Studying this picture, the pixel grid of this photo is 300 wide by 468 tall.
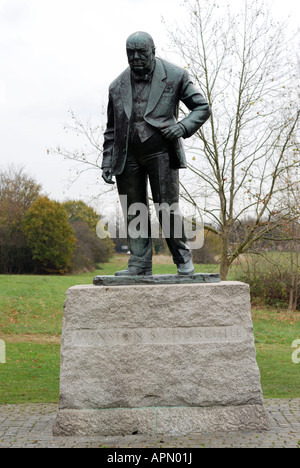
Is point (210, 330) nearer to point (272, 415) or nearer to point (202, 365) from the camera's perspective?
point (202, 365)

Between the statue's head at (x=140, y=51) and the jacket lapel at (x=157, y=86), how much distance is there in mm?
102

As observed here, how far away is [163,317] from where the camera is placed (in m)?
4.63

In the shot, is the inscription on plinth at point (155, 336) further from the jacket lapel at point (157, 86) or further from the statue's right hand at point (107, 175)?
the jacket lapel at point (157, 86)

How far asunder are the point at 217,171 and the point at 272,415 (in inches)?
312

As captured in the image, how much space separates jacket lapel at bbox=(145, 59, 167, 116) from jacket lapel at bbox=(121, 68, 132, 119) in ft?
0.61

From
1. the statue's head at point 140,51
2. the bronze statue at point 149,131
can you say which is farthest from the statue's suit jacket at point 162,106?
the statue's head at point 140,51

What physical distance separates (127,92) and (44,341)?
28.0 feet

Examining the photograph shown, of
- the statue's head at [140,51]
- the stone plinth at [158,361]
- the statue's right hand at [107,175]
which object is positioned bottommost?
the stone plinth at [158,361]

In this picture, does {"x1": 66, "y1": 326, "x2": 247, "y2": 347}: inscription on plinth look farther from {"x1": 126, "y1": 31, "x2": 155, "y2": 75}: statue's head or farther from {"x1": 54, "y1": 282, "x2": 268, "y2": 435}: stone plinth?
{"x1": 126, "y1": 31, "x2": 155, "y2": 75}: statue's head

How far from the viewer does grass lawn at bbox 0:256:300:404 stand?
738 centimetres

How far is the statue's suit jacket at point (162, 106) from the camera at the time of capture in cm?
485

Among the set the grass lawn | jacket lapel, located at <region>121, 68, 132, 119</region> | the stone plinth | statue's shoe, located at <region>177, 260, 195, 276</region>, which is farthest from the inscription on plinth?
the grass lawn

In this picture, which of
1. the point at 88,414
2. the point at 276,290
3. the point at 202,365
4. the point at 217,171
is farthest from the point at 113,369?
the point at 276,290

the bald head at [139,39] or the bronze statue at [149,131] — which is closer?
the bald head at [139,39]
